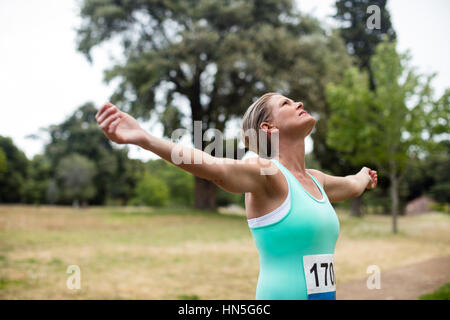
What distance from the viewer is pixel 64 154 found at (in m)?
42.0

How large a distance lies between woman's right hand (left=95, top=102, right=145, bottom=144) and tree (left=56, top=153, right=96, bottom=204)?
1544 inches

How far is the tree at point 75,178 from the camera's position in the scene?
124ft

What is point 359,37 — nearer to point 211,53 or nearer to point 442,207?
point 211,53

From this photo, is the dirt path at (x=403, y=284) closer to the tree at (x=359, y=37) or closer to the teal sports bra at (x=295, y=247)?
the teal sports bra at (x=295, y=247)

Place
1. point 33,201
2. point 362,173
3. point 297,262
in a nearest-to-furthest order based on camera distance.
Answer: point 297,262 → point 362,173 → point 33,201

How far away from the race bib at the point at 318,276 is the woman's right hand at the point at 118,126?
2.88 feet

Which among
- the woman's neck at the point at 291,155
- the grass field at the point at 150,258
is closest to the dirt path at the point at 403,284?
the grass field at the point at 150,258

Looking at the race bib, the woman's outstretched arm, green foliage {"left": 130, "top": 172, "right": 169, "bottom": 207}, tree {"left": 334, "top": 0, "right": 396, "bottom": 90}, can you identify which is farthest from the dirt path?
green foliage {"left": 130, "top": 172, "right": 169, "bottom": 207}

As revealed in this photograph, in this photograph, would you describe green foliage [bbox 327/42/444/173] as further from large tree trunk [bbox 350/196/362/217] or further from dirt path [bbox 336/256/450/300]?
large tree trunk [bbox 350/196/362/217]
